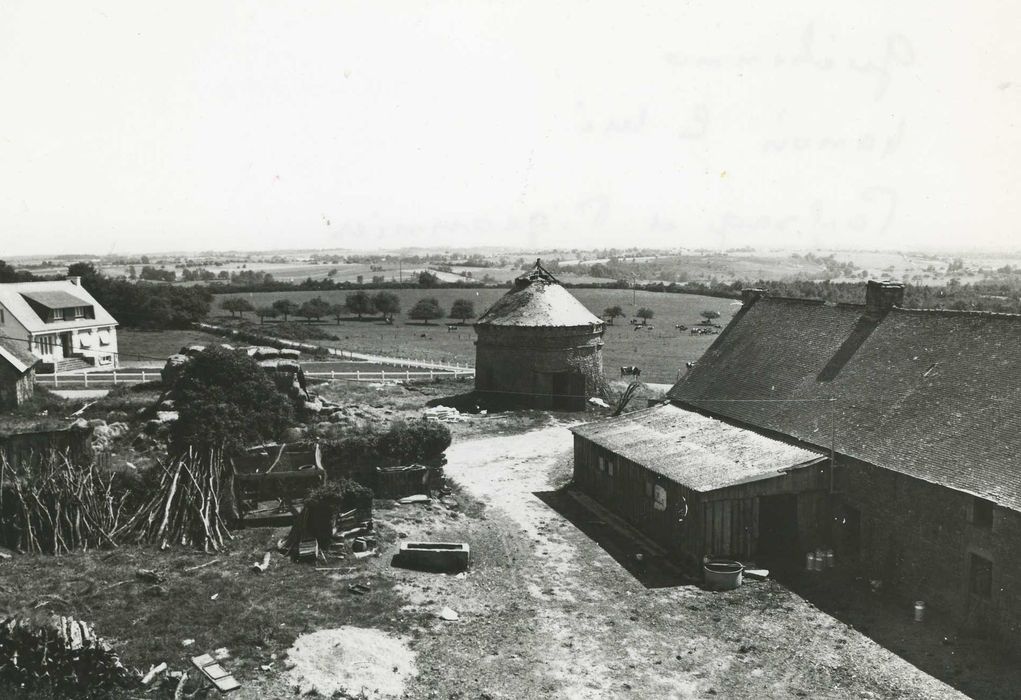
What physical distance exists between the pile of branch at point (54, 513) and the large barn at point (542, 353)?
22573 mm

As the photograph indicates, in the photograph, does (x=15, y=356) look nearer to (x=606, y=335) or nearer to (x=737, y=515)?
(x=737, y=515)

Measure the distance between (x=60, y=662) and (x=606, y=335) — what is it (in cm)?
6832

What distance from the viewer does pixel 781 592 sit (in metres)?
19.0

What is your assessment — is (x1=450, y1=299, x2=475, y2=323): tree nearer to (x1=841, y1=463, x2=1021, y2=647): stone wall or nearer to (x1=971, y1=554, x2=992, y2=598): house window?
(x1=841, y1=463, x2=1021, y2=647): stone wall

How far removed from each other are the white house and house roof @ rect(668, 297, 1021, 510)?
138 ft

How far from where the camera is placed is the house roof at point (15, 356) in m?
38.1

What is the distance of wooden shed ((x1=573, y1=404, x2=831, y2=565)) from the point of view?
2062 centimetres

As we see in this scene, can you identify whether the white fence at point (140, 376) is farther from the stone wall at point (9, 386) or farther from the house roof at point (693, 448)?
the house roof at point (693, 448)

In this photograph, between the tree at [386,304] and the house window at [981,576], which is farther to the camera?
the tree at [386,304]

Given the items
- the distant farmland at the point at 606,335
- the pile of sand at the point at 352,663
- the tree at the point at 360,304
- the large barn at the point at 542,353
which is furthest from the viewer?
the tree at the point at 360,304

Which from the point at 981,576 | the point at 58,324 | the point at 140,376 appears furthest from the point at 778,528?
the point at 58,324

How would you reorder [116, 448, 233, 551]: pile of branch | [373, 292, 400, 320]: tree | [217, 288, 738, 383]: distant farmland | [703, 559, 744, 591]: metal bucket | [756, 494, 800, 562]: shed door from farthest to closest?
[373, 292, 400, 320]: tree, [217, 288, 738, 383]: distant farmland, [116, 448, 233, 551]: pile of branch, [756, 494, 800, 562]: shed door, [703, 559, 744, 591]: metal bucket

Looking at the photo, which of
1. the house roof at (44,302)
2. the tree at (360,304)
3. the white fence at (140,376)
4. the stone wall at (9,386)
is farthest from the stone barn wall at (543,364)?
the tree at (360,304)

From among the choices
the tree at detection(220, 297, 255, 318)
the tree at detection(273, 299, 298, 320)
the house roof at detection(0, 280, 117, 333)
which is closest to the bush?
the house roof at detection(0, 280, 117, 333)
